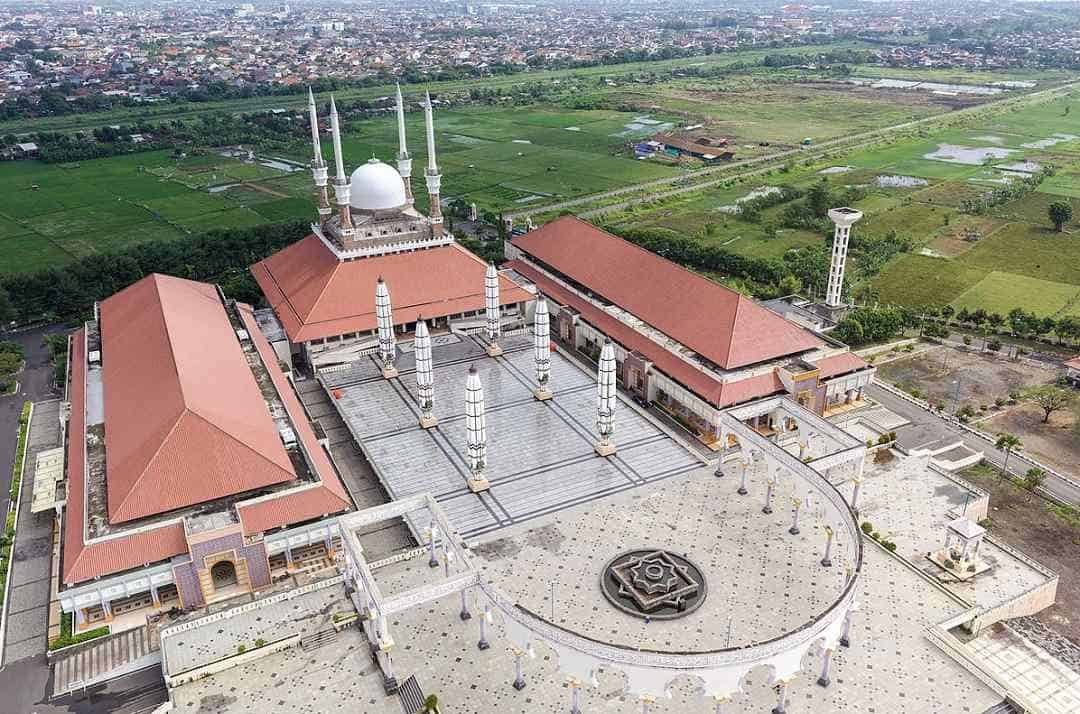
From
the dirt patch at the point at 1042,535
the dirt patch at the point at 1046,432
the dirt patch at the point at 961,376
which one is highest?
the dirt patch at the point at 961,376

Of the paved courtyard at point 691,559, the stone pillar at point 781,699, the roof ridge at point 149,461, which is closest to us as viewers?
the stone pillar at point 781,699

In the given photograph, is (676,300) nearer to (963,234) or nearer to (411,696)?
(411,696)

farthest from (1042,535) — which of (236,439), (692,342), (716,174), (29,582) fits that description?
(716,174)

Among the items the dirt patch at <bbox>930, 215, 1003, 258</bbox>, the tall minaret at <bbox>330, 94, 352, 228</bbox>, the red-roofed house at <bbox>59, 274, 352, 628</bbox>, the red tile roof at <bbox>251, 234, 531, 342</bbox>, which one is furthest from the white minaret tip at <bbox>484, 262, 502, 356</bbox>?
the dirt patch at <bbox>930, 215, 1003, 258</bbox>

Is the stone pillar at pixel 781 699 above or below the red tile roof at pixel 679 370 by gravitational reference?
below

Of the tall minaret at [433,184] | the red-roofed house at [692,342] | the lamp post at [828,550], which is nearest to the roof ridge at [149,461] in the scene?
the tall minaret at [433,184]

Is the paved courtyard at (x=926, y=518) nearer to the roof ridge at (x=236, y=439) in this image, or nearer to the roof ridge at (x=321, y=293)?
the roof ridge at (x=236, y=439)

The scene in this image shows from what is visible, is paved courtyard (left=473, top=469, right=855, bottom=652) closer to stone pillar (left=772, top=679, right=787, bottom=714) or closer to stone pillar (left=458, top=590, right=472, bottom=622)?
stone pillar (left=458, top=590, right=472, bottom=622)

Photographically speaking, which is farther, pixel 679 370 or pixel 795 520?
pixel 679 370
